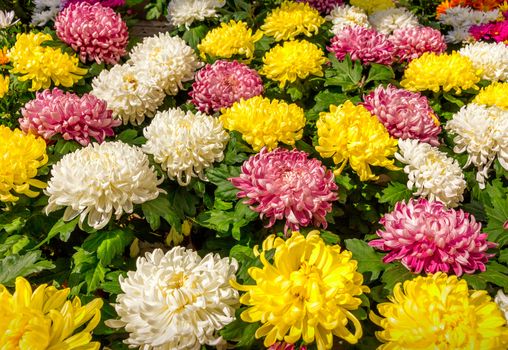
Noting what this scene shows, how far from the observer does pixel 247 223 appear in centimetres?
165

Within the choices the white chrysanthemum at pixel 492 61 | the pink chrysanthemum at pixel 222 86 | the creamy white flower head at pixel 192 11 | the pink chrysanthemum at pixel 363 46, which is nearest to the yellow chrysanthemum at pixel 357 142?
the pink chrysanthemum at pixel 222 86

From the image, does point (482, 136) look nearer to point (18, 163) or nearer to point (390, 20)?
point (390, 20)

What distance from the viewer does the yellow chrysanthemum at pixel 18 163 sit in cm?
160

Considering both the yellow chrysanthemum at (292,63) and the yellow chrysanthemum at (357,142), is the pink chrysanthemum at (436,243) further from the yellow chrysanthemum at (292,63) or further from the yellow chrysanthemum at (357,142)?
the yellow chrysanthemum at (292,63)

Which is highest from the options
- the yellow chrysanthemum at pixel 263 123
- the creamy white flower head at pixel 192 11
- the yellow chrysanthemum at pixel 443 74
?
the creamy white flower head at pixel 192 11

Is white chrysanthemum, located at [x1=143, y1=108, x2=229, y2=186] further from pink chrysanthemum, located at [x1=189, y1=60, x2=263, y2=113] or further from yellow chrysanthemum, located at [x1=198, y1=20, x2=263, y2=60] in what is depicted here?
yellow chrysanthemum, located at [x1=198, y1=20, x2=263, y2=60]

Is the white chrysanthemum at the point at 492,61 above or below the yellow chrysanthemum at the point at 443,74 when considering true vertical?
below

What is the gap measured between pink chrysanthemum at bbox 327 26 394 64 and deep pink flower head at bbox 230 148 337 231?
1176 mm

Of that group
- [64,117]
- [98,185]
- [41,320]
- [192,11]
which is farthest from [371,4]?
[41,320]

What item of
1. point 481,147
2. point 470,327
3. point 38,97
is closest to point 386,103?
point 481,147

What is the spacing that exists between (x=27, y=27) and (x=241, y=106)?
2326 mm

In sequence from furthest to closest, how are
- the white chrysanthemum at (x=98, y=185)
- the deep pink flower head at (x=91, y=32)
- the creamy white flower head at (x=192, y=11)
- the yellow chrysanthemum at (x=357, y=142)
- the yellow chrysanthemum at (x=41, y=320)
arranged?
the creamy white flower head at (x=192, y=11) < the deep pink flower head at (x=91, y=32) < the yellow chrysanthemum at (x=357, y=142) < the white chrysanthemum at (x=98, y=185) < the yellow chrysanthemum at (x=41, y=320)

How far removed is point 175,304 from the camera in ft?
4.00

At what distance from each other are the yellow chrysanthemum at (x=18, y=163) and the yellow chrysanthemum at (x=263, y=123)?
699mm
